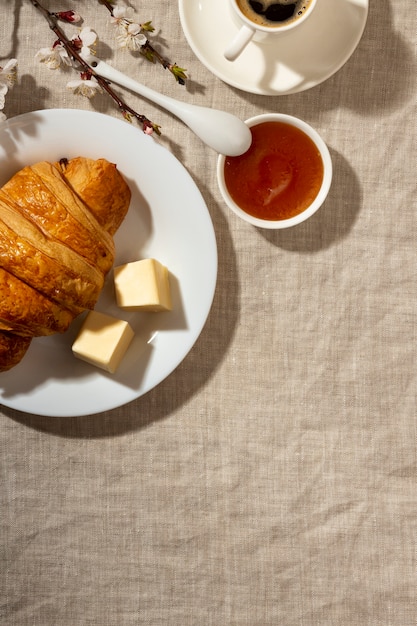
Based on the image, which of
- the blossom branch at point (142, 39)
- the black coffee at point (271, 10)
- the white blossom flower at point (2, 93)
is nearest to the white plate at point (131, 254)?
the white blossom flower at point (2, 93)

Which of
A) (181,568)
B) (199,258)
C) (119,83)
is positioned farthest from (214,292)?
(181,568)

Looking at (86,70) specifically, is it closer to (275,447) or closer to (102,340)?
(102,340)

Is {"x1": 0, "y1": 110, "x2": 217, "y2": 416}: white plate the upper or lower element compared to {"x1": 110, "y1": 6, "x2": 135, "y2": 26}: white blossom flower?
lower

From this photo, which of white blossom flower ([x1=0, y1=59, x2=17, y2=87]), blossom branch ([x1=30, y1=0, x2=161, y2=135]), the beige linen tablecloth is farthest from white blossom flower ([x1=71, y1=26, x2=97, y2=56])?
the beige linen tablecloth

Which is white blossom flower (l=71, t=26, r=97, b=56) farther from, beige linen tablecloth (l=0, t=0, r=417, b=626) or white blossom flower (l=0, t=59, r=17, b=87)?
beige linen tablecloth (l=0, t=0, r=417, b=626)

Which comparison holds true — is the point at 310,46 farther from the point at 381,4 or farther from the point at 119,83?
the point at 119,83

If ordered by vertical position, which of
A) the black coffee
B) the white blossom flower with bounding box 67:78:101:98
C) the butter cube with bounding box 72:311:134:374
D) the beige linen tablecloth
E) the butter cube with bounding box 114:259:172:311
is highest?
the black coffee

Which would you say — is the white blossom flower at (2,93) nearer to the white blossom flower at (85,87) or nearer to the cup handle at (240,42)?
the white blossom flower at (85,87)
